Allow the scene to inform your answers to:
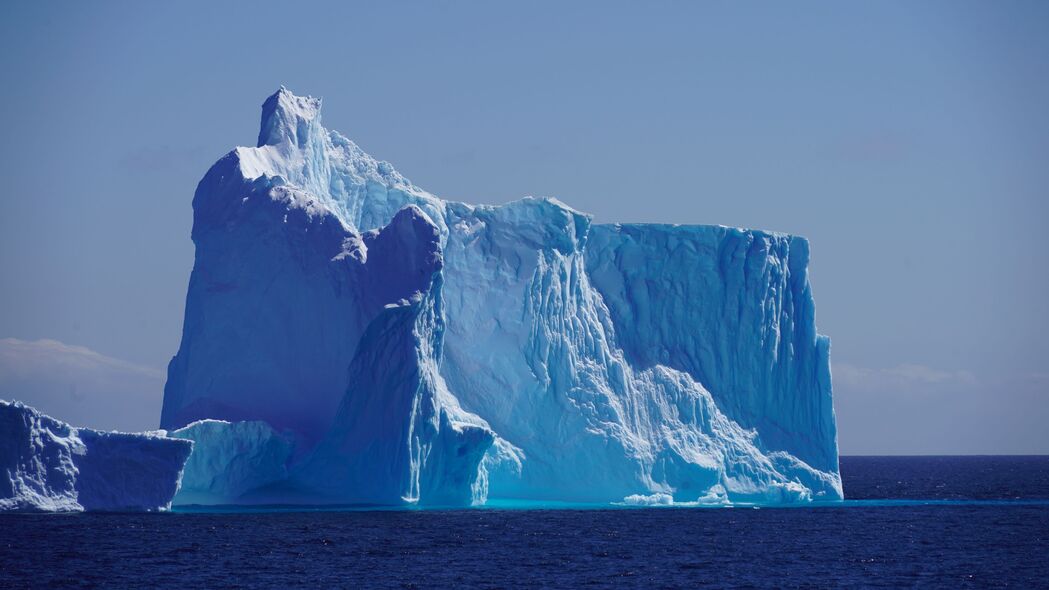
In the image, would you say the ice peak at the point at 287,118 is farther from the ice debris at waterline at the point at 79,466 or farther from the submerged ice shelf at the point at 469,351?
the ice debris at waterline at the point at 79,466

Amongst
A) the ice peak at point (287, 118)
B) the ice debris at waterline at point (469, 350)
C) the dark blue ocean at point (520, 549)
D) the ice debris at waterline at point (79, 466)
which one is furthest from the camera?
the ice peak at point (287, 118)

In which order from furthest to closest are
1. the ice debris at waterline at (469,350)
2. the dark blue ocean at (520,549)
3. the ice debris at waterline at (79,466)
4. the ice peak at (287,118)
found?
1. the ice peak at (287,118)
2. the ice debris at waterline at (469,350)
3. the ice debris at waterline at (79,466)
4. the dark blue ocean at (520,549)

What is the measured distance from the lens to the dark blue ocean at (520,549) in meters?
25.7

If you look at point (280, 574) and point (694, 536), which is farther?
point (694, 536)

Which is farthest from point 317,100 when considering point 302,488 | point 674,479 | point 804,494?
point 804,494

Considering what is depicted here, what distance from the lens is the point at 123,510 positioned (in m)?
32.0

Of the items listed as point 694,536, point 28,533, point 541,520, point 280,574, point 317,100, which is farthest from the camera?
point 317,100

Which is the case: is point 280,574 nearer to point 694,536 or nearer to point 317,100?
→ point 694,536

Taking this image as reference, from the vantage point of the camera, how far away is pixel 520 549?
30328 mm

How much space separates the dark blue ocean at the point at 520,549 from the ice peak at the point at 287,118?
990 centimetres

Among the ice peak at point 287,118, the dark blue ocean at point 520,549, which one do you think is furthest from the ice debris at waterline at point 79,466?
the ice peak at point 287,118

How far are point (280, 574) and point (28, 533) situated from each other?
8.47m

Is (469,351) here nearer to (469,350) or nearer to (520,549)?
(469,350)

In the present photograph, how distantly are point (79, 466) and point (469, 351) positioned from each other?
36.6 ft
